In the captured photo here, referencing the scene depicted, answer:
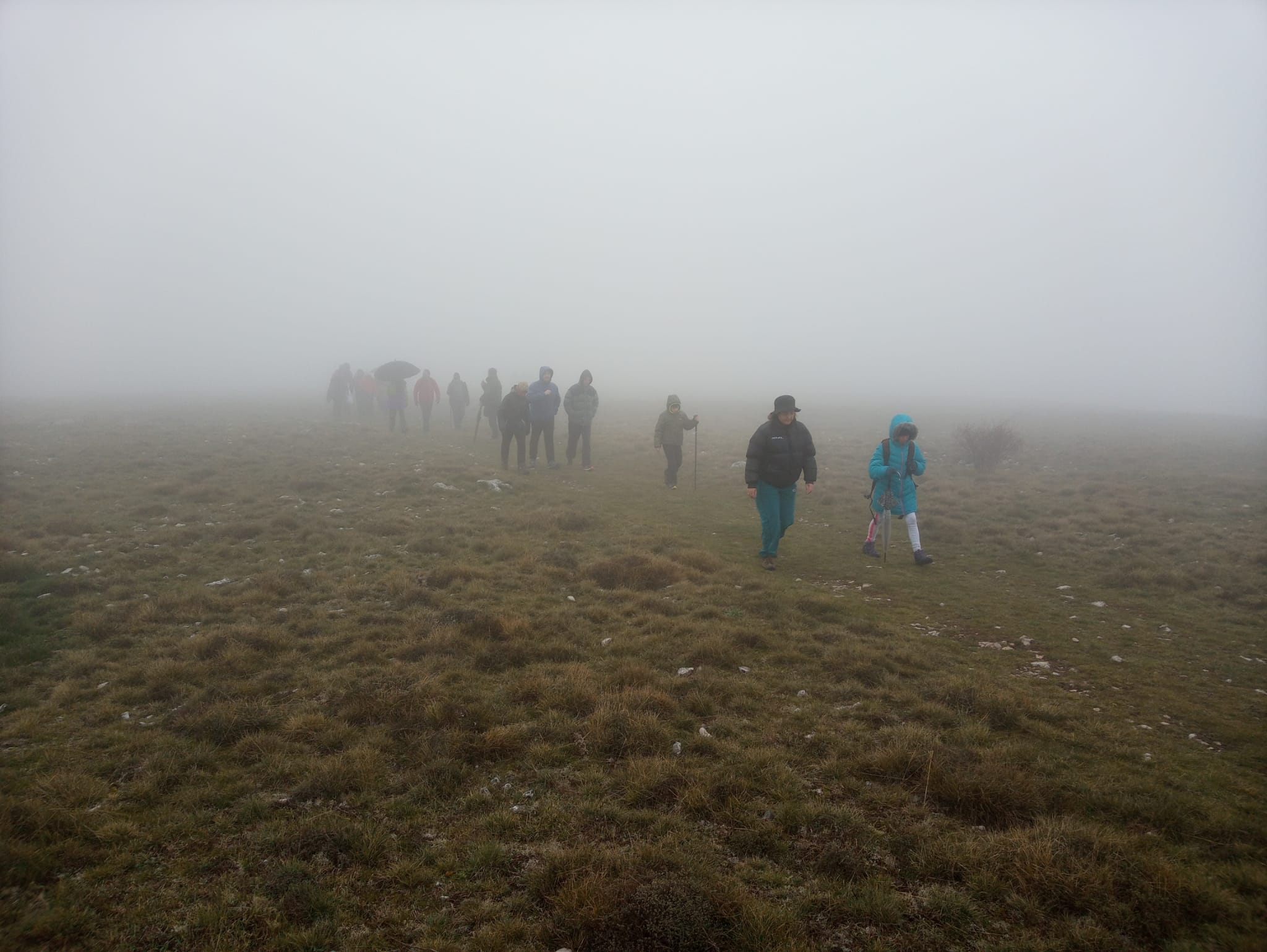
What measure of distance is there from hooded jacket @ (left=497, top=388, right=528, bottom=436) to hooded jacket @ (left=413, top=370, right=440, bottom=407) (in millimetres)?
11553

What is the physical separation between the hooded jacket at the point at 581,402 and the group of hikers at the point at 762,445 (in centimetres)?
2

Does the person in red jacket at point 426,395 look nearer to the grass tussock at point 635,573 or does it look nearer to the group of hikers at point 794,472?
the grass tussock at point 635,573

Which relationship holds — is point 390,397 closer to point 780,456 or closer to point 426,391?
point 426,391

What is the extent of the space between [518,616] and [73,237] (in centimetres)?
21250

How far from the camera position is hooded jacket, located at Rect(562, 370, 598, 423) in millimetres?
20438

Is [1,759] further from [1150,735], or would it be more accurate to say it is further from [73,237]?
[73,237]

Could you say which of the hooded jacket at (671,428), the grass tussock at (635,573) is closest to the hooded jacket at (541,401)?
the hooded jacket at (671,428)

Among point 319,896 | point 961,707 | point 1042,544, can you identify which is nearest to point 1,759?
point 319,896

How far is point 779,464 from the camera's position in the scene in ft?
37.1

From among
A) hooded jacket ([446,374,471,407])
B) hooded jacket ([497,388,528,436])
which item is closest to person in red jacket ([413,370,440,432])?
Result: hooded jacket ([446,374,471,407])

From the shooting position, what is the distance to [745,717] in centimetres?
623

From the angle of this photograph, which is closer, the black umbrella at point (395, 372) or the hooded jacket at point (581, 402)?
the hooded jacket at point (581, 402)

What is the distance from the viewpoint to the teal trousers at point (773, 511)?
11578 millimetres

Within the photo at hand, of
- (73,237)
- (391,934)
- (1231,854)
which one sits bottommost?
(391,934)
